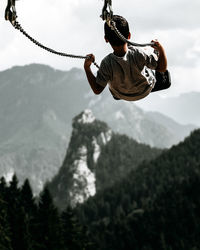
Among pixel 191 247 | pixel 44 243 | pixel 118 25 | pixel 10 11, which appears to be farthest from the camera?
pixel 191 247

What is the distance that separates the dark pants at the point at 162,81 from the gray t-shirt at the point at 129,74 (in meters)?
0.62

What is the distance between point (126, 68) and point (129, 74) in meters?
0.17

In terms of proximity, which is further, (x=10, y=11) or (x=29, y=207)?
(x=29, y=207)

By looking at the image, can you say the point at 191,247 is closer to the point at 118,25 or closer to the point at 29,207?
the point at 29,207

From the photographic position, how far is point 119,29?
927 cm

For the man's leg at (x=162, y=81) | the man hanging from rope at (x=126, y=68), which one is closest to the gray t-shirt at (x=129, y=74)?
the man hanging from rope at (x=126, y=68)

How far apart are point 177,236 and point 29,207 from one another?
107 meters

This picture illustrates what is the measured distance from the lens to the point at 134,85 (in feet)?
34.7

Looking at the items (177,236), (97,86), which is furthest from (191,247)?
(97,86)

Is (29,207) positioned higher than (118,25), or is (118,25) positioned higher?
(29,207)

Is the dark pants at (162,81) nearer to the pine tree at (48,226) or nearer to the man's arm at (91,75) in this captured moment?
the man's arm at (91,75)

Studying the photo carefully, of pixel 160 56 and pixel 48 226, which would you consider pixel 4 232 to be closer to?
pixel 48 226

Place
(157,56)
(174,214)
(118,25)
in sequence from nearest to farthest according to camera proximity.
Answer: (118,25)
(157,56)
(174,214)

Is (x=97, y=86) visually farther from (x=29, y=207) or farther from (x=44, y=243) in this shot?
(x=29, y=207)
